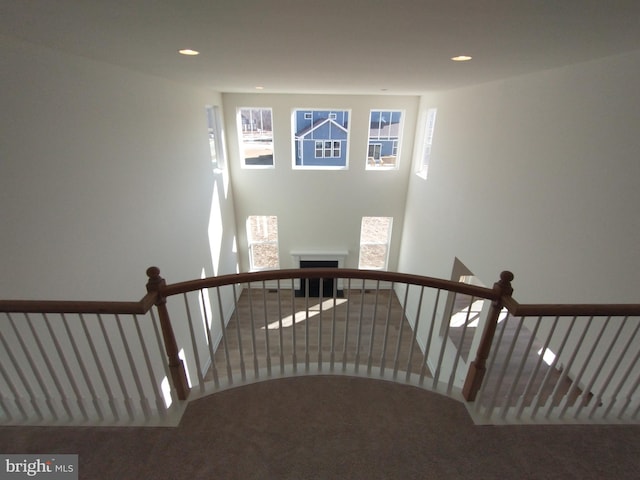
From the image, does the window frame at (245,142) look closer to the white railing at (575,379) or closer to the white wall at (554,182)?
the white wall at (554,182)

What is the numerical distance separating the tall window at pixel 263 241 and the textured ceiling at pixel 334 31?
5.22 m

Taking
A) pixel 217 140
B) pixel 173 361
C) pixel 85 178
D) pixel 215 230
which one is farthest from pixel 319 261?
pixel 173 361

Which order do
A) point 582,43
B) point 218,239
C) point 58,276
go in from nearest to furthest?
point 582,43 → point 58,276 → point 218,239

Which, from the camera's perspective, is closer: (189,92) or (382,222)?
(189,92)

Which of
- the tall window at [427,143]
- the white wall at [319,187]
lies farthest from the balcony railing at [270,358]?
the white wall at [319,187]

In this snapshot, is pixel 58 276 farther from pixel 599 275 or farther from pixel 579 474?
pixel 599 275

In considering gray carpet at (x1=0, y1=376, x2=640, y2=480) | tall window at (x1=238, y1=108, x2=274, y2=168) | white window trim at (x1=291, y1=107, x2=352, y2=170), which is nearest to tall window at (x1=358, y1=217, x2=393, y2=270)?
white window trim at (x1=291, y1=107, x2=352, y2=170)

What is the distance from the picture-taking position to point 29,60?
2.14 meters

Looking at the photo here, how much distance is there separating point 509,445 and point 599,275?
5.12ft

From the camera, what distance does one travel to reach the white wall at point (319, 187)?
268 inches

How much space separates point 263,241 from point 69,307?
6651 mm

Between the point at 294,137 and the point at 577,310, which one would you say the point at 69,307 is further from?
the point at 294,137

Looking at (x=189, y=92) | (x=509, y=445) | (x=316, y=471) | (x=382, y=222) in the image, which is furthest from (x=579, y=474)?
(x=382, y=222)

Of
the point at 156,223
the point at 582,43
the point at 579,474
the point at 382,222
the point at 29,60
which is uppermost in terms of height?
the point at 582,43
